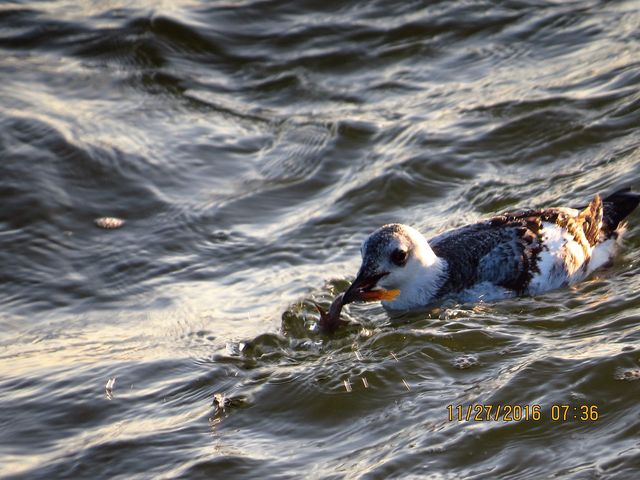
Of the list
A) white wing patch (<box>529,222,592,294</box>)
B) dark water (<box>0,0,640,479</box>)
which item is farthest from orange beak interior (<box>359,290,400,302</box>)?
white wing patch (<box>529,222,592,294</box>)

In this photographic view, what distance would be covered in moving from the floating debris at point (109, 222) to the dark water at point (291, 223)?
11cm

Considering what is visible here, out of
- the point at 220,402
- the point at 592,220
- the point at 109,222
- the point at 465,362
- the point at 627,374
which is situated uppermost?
the point at 109,222

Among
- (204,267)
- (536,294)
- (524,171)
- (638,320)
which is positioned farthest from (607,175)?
(204,267)

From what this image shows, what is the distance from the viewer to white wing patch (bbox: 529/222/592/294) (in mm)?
8805

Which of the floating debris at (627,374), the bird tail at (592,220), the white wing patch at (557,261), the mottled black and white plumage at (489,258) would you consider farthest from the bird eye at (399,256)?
the floating debris at (627,374)

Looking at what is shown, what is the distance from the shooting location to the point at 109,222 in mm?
10938

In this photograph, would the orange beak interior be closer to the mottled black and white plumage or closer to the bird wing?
the mottled black and white plumage

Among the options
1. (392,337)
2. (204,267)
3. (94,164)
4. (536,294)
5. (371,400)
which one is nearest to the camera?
(371,400)

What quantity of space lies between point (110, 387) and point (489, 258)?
3.25 m

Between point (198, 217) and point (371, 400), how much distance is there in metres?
4.27

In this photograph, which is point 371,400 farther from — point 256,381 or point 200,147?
point 200,147

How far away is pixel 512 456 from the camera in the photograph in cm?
615

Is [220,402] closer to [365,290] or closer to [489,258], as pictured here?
[365,290]

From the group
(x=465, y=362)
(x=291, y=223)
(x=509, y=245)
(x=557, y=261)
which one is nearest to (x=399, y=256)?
(x=509, y=245)
